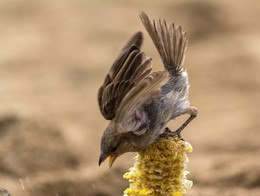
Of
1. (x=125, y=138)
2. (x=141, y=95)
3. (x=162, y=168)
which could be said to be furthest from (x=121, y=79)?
(x=162, y=168)

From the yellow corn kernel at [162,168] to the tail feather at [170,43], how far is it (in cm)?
65

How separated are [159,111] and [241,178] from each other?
8.17 feet

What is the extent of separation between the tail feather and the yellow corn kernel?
65cm

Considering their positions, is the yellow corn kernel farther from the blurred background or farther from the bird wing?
the blurred background

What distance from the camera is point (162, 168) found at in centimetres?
337

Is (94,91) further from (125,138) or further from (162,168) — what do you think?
(162,168)

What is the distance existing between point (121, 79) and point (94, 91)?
4064mm

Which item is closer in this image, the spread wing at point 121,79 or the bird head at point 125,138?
the bird head at point 125,138

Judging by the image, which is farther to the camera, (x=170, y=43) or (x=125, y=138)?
(x=170, y=43)

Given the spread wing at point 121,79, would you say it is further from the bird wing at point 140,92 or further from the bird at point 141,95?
the bird wing at point 140,92

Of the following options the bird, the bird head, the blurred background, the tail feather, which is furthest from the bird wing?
the blurred background

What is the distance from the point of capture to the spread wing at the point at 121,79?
3.56 metres

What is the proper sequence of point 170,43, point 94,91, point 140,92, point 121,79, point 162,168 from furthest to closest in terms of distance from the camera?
point 94,91 < point 170,43 < point 121,79 < point 162,168 < point 140,92

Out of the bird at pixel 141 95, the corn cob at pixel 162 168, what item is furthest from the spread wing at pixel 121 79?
the corn cob at pixel 162 168
